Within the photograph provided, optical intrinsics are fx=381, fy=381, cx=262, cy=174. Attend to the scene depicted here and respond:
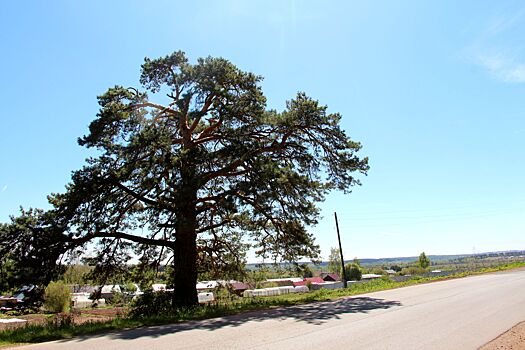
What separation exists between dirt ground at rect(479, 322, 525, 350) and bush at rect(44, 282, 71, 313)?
29.8 metres

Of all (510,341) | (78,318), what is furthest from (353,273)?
(510,341)

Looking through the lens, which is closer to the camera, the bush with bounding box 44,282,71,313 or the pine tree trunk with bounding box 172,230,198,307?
the pine tree trunk with bounding box 172,230,198,307

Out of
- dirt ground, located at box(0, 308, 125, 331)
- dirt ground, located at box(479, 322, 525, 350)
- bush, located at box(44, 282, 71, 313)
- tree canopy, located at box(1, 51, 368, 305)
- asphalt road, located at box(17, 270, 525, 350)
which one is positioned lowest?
dirt ground, located at box(479, 322, 525, 350)

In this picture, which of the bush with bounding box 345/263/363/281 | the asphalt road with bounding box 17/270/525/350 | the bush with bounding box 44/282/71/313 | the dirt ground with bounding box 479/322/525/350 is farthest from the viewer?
the bush with bounding box 345/263/363/281

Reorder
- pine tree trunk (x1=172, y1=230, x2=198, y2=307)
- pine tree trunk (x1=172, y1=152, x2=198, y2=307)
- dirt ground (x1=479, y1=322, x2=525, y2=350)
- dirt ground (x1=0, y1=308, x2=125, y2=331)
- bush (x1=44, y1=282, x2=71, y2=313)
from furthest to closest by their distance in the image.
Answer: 1. bush (x1=44, y1=282, x2=71, y2=313)
2. pine tree trunk (x1=172, y1=230, x2=198, y2=307)
3. pine tree trunk (x1=172, y1=152, x2=198, y2=307)
4. dirt ground (x1=0, y1=308, x2=125, y2=331)
5. dirt ground (x1=479, y1=322, x2=525, y2=350)

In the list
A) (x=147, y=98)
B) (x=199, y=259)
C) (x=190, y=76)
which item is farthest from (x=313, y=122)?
(x=199, y=259)

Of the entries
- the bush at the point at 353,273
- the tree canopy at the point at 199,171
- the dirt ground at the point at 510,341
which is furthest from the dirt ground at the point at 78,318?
the bush at the point at 353,273

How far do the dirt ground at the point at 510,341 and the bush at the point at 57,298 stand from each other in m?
29.8

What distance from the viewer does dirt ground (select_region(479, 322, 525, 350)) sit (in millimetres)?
8028

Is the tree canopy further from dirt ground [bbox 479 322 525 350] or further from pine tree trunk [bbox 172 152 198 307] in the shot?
dirt ground [bbox 479 322 525 350]

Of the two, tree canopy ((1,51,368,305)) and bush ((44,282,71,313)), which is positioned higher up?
tree canopy ((1,51,368,305))

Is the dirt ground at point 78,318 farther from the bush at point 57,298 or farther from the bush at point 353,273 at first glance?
the bush at point 353,273

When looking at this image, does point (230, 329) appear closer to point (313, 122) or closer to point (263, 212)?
point (263, 212)

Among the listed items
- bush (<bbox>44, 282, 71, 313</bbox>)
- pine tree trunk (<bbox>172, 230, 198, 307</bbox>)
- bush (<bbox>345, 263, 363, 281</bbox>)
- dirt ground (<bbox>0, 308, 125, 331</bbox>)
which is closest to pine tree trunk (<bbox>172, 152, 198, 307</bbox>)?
pine tree trunk (<bbox>172, 230, 198, 307</bbox>)
